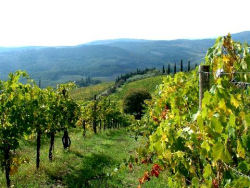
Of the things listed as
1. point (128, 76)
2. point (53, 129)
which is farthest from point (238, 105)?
point (128, 76)

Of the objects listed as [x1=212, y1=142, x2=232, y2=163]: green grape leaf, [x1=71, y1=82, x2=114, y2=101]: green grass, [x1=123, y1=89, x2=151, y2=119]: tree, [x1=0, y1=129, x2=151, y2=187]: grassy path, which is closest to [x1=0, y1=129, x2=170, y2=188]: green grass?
[x1=0, y1=129, x2=151, y2=187]: grassy path

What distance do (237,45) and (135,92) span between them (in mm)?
68423

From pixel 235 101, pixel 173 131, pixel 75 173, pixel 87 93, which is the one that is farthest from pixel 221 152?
pixel 87 93

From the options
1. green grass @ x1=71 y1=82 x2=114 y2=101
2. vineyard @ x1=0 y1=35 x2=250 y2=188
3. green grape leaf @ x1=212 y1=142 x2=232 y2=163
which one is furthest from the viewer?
green grass @ x1=71 y1=82 x2=114 y2=101

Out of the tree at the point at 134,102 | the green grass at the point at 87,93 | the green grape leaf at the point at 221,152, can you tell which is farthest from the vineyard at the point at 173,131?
the green grass at the point at 87,93

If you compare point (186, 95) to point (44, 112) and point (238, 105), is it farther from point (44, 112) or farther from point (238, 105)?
point (44, 112)

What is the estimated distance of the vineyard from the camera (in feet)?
11.2

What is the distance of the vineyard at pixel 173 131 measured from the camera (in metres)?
3.40

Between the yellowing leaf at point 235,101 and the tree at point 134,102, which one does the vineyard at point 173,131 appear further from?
the tree at point 134,102

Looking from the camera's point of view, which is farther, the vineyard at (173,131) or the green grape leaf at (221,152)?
the vineyard at (173,131)

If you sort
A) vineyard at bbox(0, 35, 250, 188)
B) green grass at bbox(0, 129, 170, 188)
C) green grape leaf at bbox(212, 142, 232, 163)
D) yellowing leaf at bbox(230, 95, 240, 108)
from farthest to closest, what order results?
1. green grass at bbox(0, 129, 170, 188)
2. vineyard at bbox(0, 35, 250, 188)
3. yellowing leaf at bbox(230, 95, 240, 108)
4. green grape leaf at bbox(212, 142, 232, 163)

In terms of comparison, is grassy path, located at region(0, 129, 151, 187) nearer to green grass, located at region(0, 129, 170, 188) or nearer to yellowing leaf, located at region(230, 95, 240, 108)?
green grass, located at region(0, 129, 170, 188)

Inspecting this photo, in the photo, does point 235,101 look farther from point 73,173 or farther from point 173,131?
point 73,173

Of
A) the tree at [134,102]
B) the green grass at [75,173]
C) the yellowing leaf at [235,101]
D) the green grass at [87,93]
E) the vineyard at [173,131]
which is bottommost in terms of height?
the green grass at [87,93]
